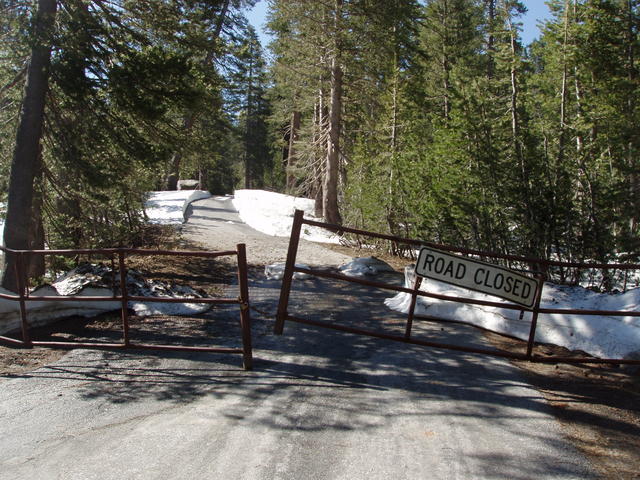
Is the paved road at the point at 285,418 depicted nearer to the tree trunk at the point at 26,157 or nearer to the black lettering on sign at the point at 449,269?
the black lettering on sign at the point at 449,269

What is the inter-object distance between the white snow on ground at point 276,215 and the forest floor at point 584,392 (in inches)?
374

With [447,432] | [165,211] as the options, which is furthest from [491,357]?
[165,211]

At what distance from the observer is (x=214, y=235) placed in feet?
57.3

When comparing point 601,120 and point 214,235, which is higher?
point 601,120

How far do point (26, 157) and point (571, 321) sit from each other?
8.48 metres

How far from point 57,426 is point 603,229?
8496mm

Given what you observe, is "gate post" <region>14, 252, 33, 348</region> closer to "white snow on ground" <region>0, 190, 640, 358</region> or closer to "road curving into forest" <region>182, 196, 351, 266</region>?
"white snow on ground" <region>0, 190, 640, 358</region>

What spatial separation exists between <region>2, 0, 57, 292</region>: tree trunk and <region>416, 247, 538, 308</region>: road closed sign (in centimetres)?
661

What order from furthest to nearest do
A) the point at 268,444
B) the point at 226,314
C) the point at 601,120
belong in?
the point at 601,120 → the point at 226,314 → the point at 268,444

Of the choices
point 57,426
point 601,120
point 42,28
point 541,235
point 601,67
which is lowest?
point 57,426

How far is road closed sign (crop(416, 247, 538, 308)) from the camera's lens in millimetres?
5629

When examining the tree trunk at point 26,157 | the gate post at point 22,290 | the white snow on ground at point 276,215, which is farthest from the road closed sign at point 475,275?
the white snow on ground at point 276,215

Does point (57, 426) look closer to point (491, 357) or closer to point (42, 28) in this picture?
point (491, 357)

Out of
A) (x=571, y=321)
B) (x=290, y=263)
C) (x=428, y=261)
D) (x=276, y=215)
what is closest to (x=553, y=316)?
(x=571, y=321)
